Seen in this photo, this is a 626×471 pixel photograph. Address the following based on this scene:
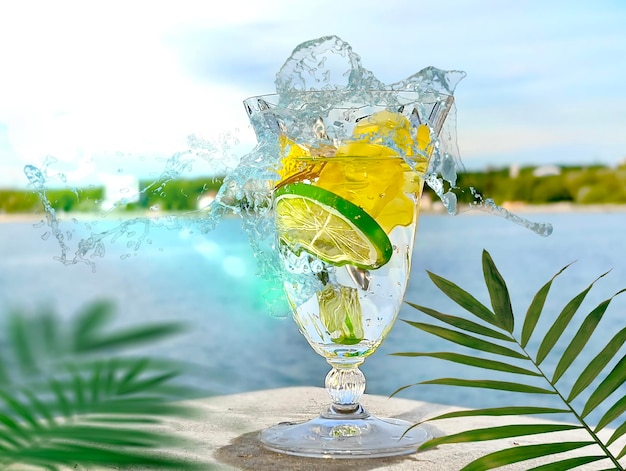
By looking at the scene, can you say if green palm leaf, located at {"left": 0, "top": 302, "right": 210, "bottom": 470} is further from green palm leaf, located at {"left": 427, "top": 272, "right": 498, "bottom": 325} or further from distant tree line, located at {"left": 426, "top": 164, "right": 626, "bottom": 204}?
distant tree line, located at {"left": 426, "top": 164, "right": 626, "bottom": 204}

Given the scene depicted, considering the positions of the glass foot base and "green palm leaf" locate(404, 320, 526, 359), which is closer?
"green palm leaf" locate(404, 320, 526, 359)

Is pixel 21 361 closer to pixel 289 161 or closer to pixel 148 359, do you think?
pixel 148 359

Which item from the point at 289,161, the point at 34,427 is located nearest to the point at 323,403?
the point at 289,161

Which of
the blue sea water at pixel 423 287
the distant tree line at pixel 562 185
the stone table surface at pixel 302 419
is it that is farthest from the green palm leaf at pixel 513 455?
the distant tree line at pixel 562 185

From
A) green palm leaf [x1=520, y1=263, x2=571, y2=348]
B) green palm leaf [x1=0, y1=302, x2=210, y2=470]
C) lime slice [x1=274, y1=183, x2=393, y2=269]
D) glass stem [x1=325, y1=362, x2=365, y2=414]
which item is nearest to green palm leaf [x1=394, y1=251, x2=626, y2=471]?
green palm leaf [x1=520, y1=263, x2=571, y2=348]

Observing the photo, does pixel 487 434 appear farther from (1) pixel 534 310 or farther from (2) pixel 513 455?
(1) pixel 534 310

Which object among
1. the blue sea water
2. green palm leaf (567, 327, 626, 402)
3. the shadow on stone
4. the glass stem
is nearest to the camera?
green palm leaf (567, 327, 626, 402)

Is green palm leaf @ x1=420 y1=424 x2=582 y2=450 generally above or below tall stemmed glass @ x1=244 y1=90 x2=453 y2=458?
below
